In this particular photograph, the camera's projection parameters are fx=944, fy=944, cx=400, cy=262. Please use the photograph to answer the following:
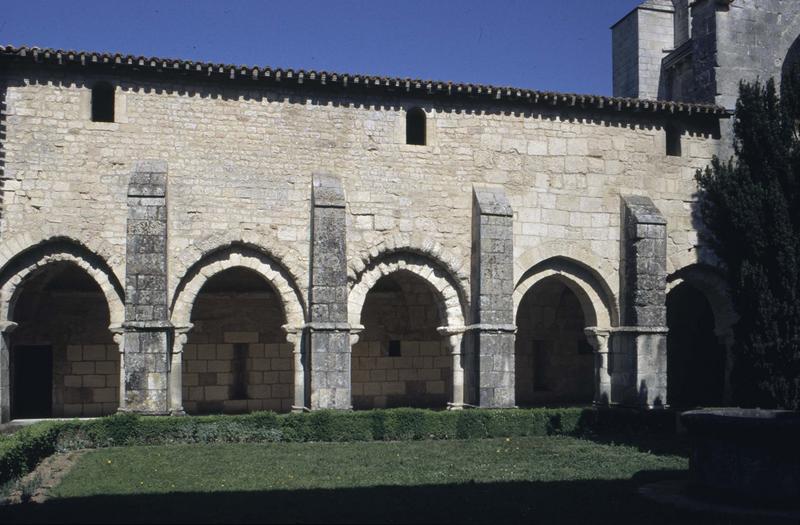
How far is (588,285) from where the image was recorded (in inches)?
812

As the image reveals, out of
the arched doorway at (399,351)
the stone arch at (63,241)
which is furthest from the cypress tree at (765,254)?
the stone arch at (63,241)

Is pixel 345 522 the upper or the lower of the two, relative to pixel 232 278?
lower

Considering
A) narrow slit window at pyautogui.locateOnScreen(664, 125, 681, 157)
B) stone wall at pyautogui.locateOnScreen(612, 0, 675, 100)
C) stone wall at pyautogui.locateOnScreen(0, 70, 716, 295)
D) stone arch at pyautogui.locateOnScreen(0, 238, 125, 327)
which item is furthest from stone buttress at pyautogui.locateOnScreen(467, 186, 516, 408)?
stone wall at pyautogui.locateOnScreen(612, 0, 675, 100)

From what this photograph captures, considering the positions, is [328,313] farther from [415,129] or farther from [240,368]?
[240,368]

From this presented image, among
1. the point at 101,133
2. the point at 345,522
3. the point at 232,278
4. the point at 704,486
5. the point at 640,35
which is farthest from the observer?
the point at 640,35

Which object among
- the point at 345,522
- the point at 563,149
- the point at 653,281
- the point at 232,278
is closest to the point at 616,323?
the point at 653,281

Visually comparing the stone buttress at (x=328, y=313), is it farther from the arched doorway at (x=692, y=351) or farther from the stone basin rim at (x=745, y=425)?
the arched doorway at (x=692, y=351)

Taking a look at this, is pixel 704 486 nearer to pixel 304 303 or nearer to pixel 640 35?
pixel 304 303

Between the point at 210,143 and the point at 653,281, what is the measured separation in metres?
9.62

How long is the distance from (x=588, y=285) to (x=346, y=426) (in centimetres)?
Result: 676

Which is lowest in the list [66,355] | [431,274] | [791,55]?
[66,355]

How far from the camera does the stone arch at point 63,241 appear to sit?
57.9ft

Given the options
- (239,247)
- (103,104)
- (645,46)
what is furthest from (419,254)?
(645,46)

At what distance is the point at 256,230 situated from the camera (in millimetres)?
18719
